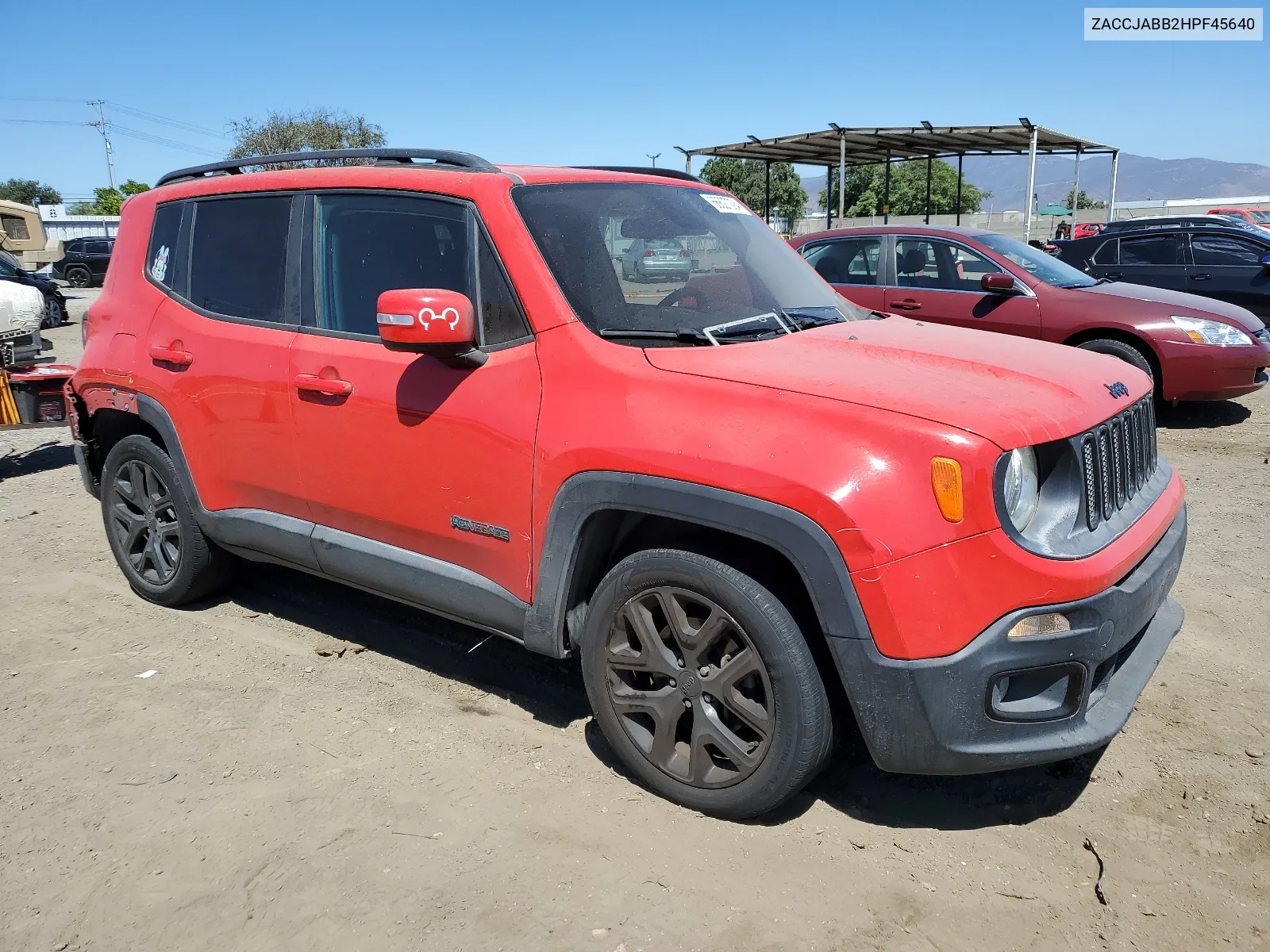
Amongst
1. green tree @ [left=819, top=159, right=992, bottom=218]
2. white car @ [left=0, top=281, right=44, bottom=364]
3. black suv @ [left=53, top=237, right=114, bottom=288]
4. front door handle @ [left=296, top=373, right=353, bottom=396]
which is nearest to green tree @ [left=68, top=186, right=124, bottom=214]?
black suv @ [left=53, top=237, right=114, bottom=288]

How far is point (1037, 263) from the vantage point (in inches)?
348

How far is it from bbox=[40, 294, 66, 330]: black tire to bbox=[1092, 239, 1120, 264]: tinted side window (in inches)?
685

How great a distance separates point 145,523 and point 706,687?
10.1ft

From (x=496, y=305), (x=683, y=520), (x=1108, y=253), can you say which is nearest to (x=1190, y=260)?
(x=1108, y=253)

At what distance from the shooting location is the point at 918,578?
238 cm

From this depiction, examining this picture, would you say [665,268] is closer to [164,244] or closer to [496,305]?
[496,305]

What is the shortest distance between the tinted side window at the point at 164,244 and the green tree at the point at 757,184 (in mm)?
61937

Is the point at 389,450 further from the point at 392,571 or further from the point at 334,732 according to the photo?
the point at 334,732

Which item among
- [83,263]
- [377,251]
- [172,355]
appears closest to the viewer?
[377,251]

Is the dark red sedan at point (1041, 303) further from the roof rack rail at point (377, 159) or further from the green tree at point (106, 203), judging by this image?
the green tree at point (106, 203)

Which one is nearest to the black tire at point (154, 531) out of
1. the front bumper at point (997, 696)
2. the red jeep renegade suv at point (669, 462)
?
the red jeep renegade suv at point (669, 462)

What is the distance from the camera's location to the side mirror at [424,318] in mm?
2910

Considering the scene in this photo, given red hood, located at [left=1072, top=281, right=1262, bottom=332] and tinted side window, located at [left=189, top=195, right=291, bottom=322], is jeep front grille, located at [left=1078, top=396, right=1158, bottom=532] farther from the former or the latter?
red hood, located at [left=1072, top=281, right=1262, bottom=332]

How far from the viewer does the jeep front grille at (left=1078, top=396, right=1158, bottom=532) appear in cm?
269
